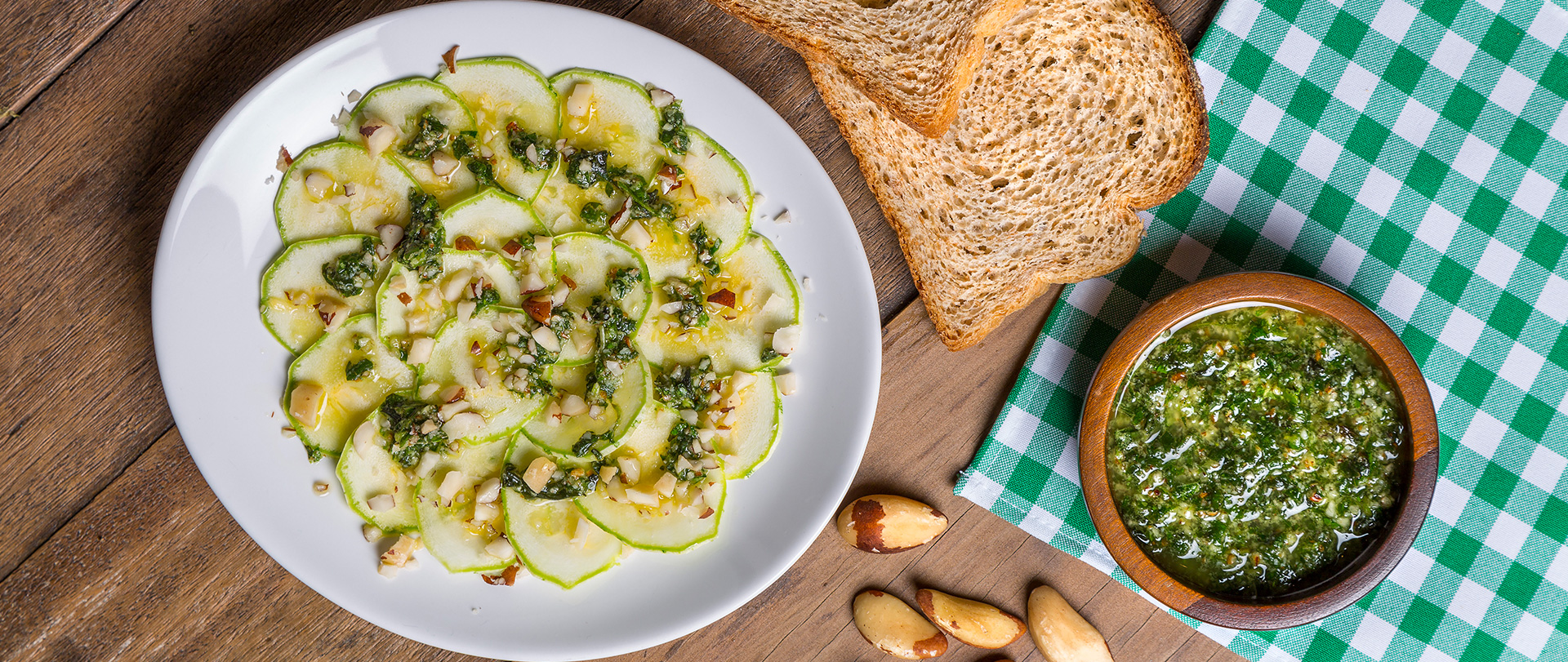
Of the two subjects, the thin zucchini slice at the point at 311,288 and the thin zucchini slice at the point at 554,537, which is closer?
the thin zucchini slice at the point at 311,288

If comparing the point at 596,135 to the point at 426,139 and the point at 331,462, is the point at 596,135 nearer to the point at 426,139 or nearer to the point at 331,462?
the point at 426,139

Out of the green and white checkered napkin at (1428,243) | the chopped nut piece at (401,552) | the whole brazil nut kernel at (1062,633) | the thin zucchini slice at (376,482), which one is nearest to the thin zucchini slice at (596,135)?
the thin zucchini slice at (376,482)

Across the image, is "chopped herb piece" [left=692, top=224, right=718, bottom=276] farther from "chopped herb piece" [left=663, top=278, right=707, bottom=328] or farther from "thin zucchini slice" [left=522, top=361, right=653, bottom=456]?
"thin zucchini slice" [left=522, top=361, right=653, bottom=456]

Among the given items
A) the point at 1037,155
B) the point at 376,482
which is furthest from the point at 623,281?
the point at 1037,155

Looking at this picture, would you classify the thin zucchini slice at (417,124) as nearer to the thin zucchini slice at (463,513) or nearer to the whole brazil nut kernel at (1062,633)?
the thin zucchini slice at (463,513)

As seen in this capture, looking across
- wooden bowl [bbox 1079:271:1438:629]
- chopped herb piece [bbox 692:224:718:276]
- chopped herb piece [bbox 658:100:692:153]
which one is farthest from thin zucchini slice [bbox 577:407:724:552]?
wooden bowl [bbox 1079:271:1438:629]

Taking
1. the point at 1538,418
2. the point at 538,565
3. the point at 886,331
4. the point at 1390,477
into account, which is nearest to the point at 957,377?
the point at 886,331
